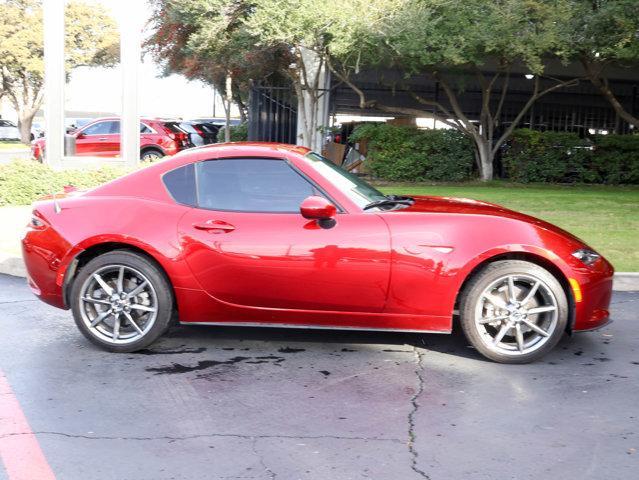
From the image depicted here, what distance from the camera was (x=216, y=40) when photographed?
2012 cm

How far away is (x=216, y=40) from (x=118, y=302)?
15.3 m

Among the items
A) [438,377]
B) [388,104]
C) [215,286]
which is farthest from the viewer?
[388,104]

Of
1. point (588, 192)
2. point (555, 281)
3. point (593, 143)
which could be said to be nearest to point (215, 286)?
point (555, 281)

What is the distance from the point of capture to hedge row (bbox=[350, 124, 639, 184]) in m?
20.2

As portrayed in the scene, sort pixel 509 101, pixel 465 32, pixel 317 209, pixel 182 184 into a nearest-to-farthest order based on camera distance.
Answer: pixel 317 209 < pixel 182 184 < pixel 465 32 < pixel 509 101

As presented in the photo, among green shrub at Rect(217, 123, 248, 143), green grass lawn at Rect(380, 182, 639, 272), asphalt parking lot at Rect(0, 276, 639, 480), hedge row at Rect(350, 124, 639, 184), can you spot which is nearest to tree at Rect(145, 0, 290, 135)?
hedge row at Rect(350, 124, 639, 184)

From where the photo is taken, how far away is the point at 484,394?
16.4ft

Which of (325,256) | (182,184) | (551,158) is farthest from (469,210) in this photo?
(551,158)

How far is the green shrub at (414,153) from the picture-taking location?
2034 cm

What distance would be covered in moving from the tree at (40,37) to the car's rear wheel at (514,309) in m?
46.8

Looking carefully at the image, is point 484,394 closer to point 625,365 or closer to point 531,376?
point 531,376

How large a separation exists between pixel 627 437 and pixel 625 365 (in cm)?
141

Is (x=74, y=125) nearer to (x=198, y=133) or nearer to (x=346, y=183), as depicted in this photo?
(x=198, y=133)

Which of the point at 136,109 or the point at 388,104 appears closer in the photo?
the point at 136,109
